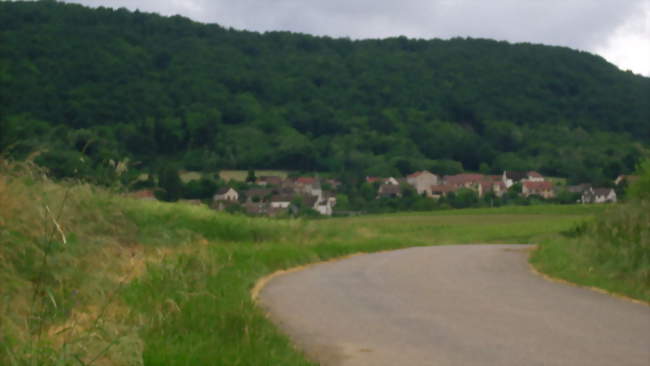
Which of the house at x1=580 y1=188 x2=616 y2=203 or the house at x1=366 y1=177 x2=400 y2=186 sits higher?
the house at x1=366 y1=177 x2=400 y2=186

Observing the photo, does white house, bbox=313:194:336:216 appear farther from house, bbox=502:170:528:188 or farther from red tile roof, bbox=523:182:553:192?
house, bbox=502:170:528:188

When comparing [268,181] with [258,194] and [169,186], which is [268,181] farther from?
[169,186]

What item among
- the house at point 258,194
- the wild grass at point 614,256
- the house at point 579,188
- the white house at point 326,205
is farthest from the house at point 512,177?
the wild grass at point 614,256

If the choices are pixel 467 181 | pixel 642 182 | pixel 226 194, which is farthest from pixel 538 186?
pixel 642 182

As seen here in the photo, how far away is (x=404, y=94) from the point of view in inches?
3853

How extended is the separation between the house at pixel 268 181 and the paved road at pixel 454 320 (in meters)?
36.7

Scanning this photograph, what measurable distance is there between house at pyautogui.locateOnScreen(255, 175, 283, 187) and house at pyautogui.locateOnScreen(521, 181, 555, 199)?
31.3 meters

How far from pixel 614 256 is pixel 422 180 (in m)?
63.8

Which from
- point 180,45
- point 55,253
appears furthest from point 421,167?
point 55,253

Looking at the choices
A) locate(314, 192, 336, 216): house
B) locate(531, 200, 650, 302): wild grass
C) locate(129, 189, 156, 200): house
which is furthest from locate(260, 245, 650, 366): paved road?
locate(314, 192, 336, 216): house

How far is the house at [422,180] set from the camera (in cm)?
7862

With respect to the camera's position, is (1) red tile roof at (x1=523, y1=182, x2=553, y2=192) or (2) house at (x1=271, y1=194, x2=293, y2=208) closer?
(2) house at (x1=271, y1=194, x2=293, y2=208)

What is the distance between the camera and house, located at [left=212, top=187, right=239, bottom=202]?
44509mm

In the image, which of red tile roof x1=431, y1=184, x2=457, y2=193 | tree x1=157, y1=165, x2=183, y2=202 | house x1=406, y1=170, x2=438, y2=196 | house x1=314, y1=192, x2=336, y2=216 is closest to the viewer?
tree x1=157, y1=165, x2=183, y2=202
